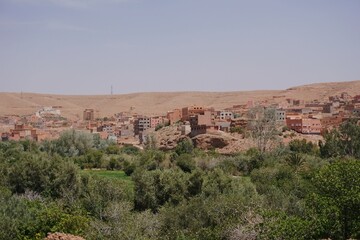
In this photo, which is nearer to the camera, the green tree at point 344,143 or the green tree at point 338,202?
the green tree at point 338,202

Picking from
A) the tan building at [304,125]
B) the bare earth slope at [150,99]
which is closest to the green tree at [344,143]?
the tan building at [304,125]

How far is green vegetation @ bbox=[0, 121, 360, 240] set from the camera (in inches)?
537

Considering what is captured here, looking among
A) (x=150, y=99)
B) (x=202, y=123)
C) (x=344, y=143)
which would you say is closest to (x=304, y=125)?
(x=202, y=123)

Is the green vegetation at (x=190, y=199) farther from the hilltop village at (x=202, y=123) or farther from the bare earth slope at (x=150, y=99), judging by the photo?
the bare earth slope at (x=150, y=99)

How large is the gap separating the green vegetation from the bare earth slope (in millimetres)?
77639

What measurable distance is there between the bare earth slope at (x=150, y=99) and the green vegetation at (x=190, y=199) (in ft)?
255

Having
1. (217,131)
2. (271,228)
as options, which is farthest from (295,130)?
(271,228)

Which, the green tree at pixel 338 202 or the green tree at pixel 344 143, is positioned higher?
the green tree at pixel 338 202

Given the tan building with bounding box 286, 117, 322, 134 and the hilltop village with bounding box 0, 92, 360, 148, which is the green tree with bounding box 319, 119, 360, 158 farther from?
the tan building with bounding box 286, 117, 322, 134

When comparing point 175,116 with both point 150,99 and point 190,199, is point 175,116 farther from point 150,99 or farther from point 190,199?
point 150,99

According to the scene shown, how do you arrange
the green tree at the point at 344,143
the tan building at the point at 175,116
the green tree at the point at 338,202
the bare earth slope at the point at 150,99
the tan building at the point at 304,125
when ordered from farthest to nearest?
the bare earth slope at the point at 150,99 → the tan building at the point at 175,116 → the tan building at the point at 304,125 → the green tree at the point at 344,143 → the green tree at the point at 338,202

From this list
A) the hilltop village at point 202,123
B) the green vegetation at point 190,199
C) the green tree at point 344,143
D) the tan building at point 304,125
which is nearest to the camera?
the green vegetation at point 190,199

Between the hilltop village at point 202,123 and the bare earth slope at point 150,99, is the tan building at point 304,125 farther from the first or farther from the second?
the bare earth slope at point 150,99

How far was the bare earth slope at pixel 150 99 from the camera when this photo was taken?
121062 millimetres
